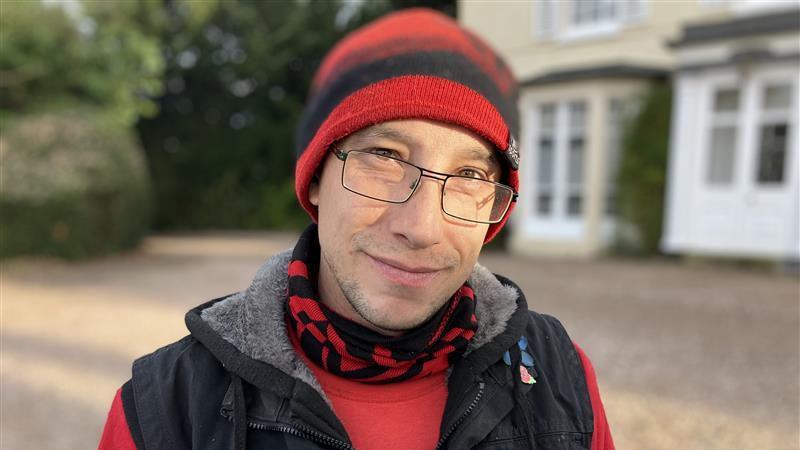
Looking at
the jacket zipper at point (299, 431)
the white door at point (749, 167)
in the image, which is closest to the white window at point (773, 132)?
the white door at point (749, 167)

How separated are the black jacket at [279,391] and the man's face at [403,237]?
19 cm

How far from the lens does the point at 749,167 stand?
9844mm

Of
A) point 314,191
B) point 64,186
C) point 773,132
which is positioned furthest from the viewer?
point 64,186

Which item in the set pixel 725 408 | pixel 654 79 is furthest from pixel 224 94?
pixel 725 408

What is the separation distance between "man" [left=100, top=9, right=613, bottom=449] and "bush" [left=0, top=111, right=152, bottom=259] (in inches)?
418

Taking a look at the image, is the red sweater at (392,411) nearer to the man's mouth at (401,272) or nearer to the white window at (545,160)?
the man's mouth at (401,272)

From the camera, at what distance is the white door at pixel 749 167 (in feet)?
31.1

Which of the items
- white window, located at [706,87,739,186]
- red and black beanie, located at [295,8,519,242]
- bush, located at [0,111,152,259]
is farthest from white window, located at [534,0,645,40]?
red and black beanie, located at [295,8,519,242]

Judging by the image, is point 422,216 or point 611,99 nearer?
point 422,216

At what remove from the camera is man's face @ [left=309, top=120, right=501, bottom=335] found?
4.59 ft

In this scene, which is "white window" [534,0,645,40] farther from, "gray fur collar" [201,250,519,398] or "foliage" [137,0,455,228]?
"gray fur collar" [201,250,519,398]

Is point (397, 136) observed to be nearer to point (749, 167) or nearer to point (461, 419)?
point (461, 419)

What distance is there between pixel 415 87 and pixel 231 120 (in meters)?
20.1

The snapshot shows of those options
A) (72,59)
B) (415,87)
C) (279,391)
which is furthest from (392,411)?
(72,59)
